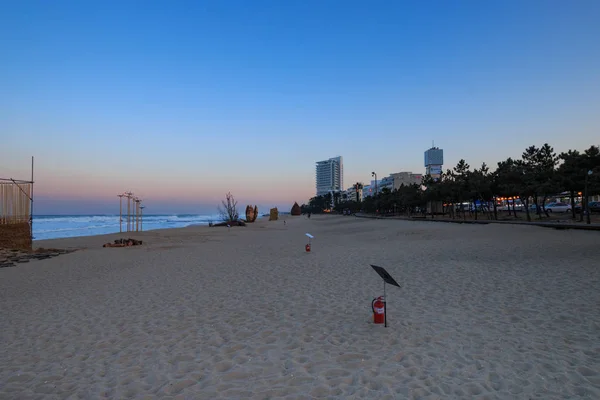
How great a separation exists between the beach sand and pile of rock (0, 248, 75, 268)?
15.4ft

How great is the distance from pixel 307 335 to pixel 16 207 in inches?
744

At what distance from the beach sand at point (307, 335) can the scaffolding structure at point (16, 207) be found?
8417mm

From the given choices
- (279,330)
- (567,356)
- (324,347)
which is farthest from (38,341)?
(567,356)

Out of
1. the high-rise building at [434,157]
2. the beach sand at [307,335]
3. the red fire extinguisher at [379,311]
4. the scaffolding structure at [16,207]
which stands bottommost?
the beach sand at [307,335]

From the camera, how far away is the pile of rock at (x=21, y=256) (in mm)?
14667

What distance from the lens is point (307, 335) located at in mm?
5480

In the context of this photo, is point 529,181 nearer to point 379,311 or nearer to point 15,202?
point 379,311

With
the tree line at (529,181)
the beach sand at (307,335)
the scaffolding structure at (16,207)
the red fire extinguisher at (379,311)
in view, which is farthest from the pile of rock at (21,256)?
the tree line at (529,181)

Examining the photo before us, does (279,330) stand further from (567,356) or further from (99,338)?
(567,356)

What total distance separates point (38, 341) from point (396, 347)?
5595 mm

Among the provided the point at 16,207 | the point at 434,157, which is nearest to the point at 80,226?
the point at 16,207

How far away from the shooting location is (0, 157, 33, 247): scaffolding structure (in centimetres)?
1708

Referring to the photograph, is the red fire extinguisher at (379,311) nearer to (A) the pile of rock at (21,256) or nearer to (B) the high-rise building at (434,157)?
(A) the pile of rock at (21,256)

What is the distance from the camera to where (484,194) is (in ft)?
128
